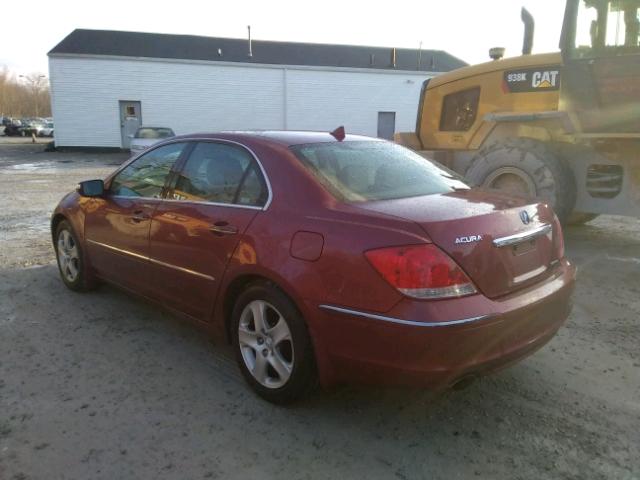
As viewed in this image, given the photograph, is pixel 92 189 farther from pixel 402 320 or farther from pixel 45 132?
pixel 45 132

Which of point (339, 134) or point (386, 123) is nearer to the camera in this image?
point (339, 134)

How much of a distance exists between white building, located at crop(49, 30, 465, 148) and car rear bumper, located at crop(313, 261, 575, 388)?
90.5 ft

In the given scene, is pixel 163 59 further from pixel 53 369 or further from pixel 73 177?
pixel 53 369

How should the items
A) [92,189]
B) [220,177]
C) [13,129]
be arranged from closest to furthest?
[220,177] → [92,189] → [13,129]

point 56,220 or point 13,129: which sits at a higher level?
point 13,129

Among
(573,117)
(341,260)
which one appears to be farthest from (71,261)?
(573,117)

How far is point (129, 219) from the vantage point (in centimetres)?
426

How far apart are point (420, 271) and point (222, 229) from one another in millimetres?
1350

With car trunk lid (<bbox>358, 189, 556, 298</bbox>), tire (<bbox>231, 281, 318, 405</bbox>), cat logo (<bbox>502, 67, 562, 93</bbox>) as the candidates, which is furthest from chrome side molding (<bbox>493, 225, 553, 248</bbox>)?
cat logo (<bbox>502, 67, 562, 93</bbox>)

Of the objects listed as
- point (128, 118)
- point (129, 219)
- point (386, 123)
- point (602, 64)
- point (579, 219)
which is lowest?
point (579, 219)

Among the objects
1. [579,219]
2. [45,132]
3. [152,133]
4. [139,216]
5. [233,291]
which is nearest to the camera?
[233,291]

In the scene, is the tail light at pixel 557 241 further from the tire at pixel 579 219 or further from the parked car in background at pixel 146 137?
the parked car in background at pixel 146 137

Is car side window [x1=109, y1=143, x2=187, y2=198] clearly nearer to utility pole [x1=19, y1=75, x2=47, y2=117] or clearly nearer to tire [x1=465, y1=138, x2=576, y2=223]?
tire [x1=465, y1=138, x2=576, y2=223]

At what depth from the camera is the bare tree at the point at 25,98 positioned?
287 ft
